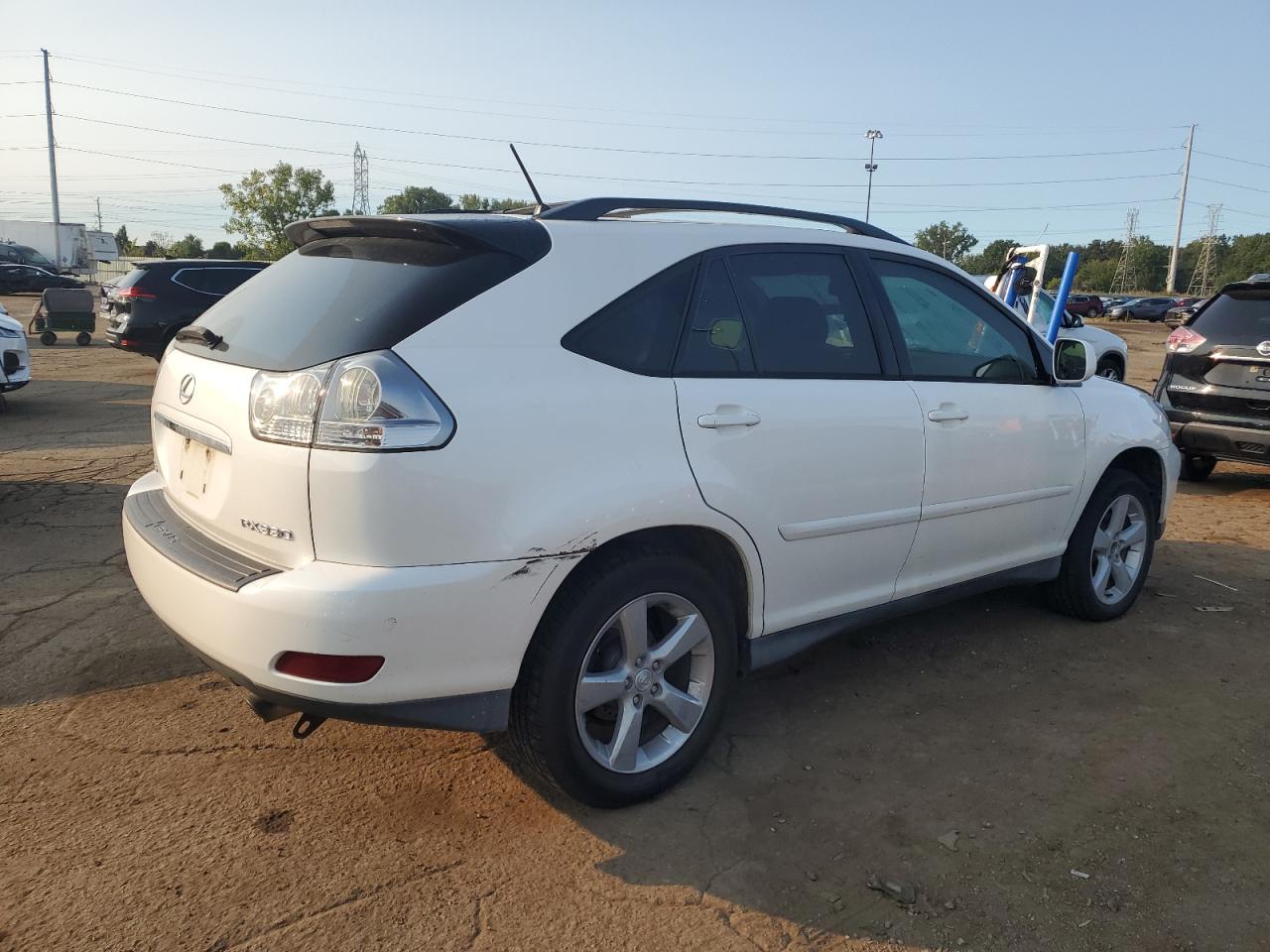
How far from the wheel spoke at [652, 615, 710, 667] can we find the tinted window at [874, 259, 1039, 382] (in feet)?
4.37

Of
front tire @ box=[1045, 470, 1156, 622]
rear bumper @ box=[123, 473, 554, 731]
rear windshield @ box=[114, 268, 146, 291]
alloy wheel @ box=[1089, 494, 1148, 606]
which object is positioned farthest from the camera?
rear windshield @ box=[114, 268, 146, 291]

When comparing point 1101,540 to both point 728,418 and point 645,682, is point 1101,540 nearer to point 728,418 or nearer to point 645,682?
point 728,418

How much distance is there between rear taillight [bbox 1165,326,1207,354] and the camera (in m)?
7.42

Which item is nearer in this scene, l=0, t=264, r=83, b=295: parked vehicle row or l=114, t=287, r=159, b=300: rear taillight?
l=114, t=287, r=159, b=300: rear taillight

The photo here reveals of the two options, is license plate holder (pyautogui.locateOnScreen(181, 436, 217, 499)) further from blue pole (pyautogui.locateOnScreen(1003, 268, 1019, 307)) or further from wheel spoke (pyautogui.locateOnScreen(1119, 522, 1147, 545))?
blue pole (pyautogui.locateOnScreen(1003, 268, 1019, 307))

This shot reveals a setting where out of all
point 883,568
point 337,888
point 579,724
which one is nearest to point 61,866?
point 337,888

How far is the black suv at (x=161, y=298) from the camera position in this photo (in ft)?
42.5

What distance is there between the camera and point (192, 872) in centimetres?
244

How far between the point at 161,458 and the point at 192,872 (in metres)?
1.28

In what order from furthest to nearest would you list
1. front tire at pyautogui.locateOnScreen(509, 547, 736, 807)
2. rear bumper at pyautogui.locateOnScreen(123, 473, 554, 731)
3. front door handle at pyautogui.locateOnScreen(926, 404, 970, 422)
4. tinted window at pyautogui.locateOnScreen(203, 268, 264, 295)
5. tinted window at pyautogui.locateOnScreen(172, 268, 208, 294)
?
tinted window at pyautogui.locateOnScreen(203, 268, 264, 295), tinted window at pyautogui.locateOnScreen(172, 268, 208, 294), front door handle at pyautogui.locateOnScreen(926, 404, 970, 422), front tire at pyautogui.locateOnScreen(509, 547, 736, 807), rear bumper at pyautogui.locateOnScreen(123, 473, 554, 731)

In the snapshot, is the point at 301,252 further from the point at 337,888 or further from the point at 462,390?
the point at 337,888

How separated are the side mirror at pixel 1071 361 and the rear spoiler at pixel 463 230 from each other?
245cm

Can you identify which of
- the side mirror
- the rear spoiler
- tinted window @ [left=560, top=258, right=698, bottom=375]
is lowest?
the side mirror

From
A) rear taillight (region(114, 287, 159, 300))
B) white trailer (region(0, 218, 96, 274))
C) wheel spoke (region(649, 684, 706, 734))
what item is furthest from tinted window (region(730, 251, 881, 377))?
white trailer (region(0, 218, 96, 274))
